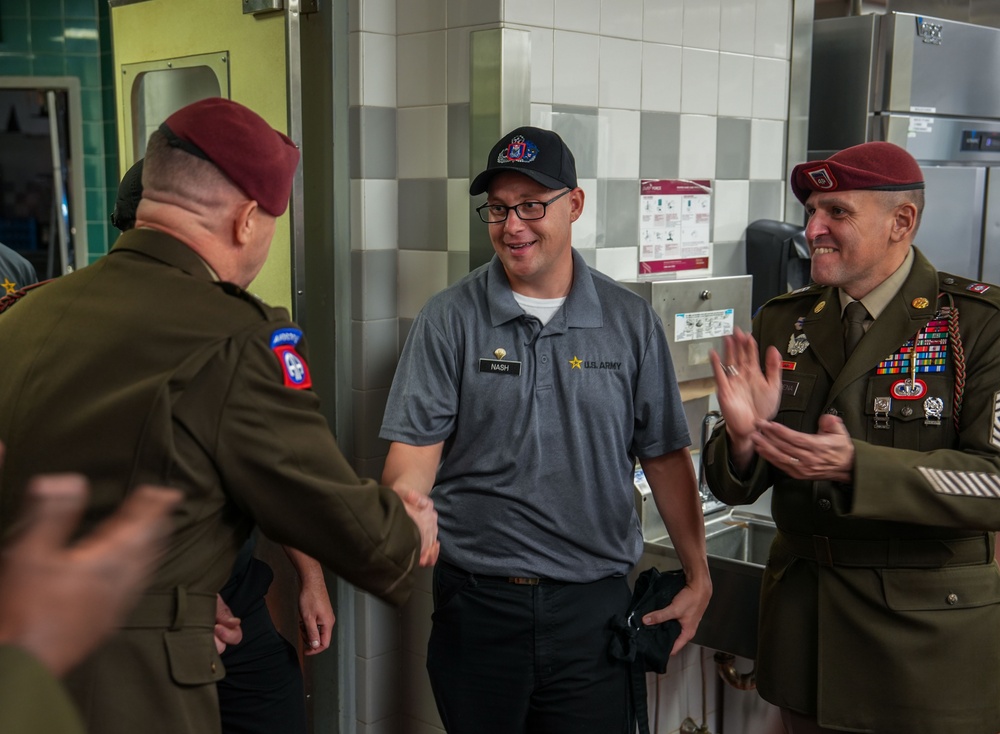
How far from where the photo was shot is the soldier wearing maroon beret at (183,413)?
1.57 metres

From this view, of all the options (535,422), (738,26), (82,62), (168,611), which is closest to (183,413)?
(168,611)

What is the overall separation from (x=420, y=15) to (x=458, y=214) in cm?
53

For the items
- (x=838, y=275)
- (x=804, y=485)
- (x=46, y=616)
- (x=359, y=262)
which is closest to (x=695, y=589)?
(x=804, y=485)

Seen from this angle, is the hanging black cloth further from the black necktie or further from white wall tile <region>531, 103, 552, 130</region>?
white wall tile <region>531, 103, 552, 130</region>

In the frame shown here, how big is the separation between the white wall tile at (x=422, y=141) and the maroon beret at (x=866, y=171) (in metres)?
0.99

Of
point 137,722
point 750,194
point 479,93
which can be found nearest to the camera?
point 137,722

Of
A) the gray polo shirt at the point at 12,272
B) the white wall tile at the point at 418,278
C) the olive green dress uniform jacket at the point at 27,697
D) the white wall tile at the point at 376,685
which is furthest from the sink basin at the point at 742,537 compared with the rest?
the olive green dress uniform jacket at the point at 27,697

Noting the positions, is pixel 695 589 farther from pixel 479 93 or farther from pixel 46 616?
pixel 46 616

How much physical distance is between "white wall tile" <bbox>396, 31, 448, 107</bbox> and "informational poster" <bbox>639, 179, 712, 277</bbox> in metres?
0.65

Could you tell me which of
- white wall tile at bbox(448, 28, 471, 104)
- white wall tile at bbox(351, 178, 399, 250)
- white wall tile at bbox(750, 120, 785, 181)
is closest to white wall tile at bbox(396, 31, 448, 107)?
white wall tile at bbox(448, 28, 471, 104)

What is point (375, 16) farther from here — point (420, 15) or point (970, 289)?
point (970, 289)

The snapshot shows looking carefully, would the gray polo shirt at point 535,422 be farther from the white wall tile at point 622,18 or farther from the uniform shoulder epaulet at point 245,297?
the white wall tile at point 622,18

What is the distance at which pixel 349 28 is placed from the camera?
2889 millimetres

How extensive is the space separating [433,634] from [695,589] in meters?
0.60
